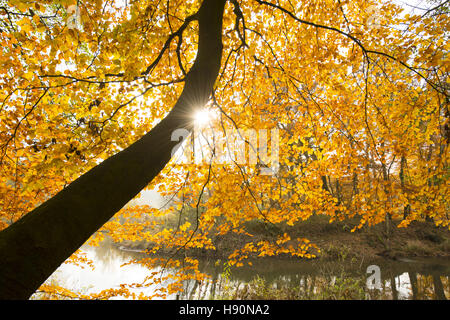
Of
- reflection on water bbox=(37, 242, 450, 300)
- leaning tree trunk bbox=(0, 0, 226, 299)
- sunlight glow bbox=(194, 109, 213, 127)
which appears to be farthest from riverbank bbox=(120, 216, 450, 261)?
leaning tree trunk bbox=(0, 0, 226, 299)

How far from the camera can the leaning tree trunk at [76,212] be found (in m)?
1.12

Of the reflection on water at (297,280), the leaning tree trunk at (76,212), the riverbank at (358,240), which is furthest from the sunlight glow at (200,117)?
the riverbank at (358,240)

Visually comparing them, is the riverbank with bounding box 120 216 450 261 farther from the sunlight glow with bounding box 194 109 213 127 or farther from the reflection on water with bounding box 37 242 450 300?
the sunlight glow with bounding box 194 109 213 127

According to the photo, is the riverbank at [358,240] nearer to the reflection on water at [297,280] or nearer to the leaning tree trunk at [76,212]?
the reflection on water at [297,280]

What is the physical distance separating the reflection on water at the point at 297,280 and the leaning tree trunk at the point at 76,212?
627 cm

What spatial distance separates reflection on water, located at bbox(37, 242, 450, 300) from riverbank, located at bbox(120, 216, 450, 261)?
1025mm

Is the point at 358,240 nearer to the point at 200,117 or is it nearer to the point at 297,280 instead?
the point at 297,280

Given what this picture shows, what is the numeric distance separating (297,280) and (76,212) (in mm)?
11639

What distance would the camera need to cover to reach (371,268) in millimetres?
11711

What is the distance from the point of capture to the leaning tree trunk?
112 centimetres

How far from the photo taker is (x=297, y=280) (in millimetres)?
10656

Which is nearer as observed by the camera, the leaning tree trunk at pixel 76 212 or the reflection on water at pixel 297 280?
the leaning tree trunk at pixel 76 212

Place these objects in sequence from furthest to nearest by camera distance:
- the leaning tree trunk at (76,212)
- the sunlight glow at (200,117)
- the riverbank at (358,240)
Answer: the riverbank at (358,240)
the sunlight glow at (200,117)
the leaning tree trunk at (76,212)
